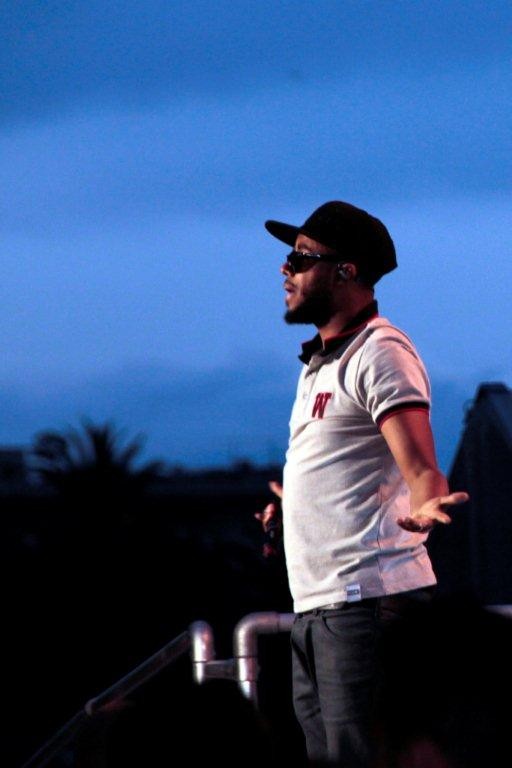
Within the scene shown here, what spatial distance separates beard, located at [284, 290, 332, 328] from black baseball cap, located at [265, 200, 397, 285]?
0.11 metres

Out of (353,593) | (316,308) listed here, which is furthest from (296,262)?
(353,593)

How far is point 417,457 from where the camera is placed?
3436 millimetres

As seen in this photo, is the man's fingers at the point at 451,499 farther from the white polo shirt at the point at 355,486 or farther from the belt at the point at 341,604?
the belt at the point at 341,604

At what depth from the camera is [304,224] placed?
3959mm

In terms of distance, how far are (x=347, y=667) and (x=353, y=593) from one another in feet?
0.54

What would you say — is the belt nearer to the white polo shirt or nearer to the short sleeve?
the white polo shirt

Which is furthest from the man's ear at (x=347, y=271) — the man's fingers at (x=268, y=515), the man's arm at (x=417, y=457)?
the man's fingers at (x=268, y=515)

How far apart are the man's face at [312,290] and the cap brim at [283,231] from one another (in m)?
0.12

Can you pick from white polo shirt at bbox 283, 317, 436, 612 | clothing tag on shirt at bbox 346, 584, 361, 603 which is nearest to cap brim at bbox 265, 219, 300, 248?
white polo shirt at bbox 283, 317, 436, 612

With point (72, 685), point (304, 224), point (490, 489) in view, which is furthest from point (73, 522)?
point (304, 224)

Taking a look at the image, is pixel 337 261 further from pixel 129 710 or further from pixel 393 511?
pixel 129 710

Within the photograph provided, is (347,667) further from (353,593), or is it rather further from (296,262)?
(296,262)

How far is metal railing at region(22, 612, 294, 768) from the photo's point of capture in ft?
13.5

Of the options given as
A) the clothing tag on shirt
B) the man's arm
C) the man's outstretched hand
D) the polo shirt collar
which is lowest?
the clothing tag on shirt
